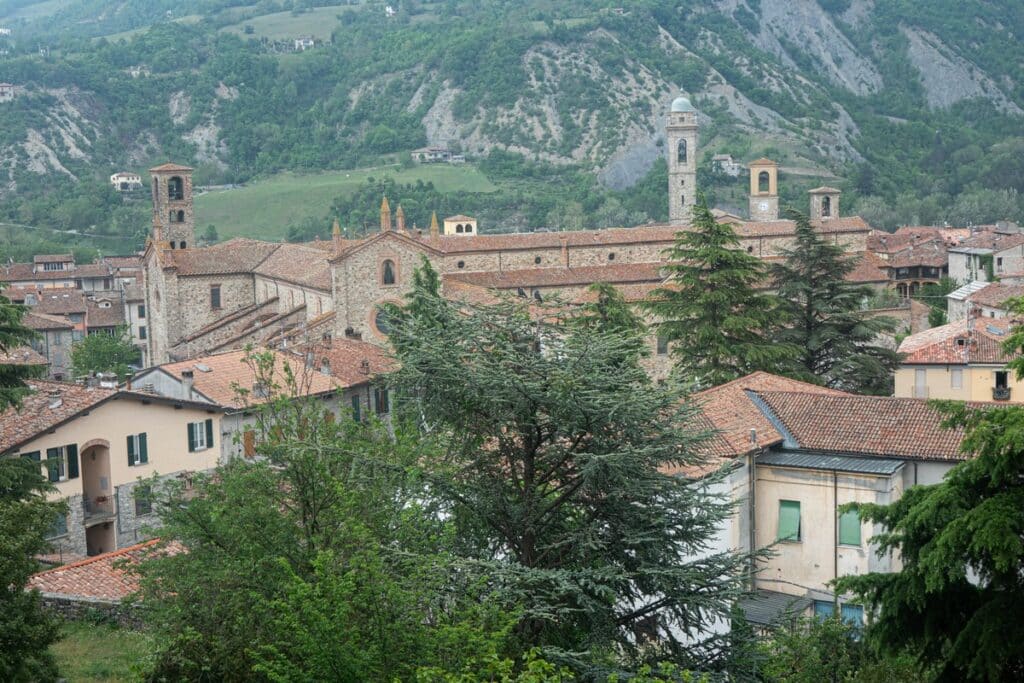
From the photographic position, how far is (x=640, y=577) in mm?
12930

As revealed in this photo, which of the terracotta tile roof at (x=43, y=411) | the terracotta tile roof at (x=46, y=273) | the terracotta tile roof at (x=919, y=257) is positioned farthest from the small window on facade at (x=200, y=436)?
the terracotta tile roof at (x=919, y=257)

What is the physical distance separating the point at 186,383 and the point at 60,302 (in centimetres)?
3801

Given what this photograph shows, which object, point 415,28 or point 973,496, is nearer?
point 973,496

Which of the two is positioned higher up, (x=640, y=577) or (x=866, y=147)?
(x=866, y=147)

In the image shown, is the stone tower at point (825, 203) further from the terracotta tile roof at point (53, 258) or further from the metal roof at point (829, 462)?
the metal roof at point (829, 462)

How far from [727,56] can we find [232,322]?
378ft

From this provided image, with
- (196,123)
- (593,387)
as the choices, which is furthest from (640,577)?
(196,123)

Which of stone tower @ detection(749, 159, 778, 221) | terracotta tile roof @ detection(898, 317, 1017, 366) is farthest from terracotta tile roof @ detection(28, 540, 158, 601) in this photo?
stone tower @ detection(749, 159, 778, 221)

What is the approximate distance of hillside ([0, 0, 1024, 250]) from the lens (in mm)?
120375

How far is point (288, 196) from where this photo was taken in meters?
108

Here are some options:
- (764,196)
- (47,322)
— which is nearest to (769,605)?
(47,322)

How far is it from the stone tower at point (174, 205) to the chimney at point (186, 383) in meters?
26.9

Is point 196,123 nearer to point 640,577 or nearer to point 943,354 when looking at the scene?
point 943,354

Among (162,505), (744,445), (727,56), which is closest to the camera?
(162,505)
